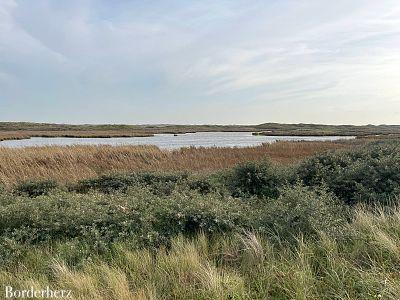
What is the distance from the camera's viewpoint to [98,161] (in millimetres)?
20047

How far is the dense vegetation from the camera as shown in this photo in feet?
11.9

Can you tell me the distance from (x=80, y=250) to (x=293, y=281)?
2956mm

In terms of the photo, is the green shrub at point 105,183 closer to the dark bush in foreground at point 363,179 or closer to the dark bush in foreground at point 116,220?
the dark bush in foreground at point 116,220

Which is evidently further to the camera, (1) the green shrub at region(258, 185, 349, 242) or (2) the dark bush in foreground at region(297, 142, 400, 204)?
(2) the dark bush in foreground at region(297, 142, 400, 204)

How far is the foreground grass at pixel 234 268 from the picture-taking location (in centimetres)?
351

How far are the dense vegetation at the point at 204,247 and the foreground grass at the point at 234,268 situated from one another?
14mm

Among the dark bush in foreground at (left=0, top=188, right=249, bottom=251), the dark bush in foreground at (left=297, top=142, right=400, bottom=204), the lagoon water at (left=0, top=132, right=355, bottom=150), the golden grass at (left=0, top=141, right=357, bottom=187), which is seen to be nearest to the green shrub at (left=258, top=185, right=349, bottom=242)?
the dark bush in foreground at (left=0, top=188, right=249, bottom=251)

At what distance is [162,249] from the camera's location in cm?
492

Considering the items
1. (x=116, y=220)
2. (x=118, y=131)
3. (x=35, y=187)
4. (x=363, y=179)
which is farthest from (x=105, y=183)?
(x=118, y=131)

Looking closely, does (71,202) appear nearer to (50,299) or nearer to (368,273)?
(50,299)

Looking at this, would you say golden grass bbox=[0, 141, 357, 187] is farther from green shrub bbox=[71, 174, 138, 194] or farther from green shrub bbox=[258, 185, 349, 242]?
green shrub bbox=[258, 185, 349, 242]

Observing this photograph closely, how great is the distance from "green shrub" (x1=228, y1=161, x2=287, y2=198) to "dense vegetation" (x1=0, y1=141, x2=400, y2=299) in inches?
102

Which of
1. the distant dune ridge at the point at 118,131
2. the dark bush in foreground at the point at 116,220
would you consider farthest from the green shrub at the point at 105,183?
the distant dune ridge at the point at 118,131

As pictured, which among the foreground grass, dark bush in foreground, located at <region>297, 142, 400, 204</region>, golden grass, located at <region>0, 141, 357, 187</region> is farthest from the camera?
golden grass, located at <region>0, 141, 357, 187</region>
